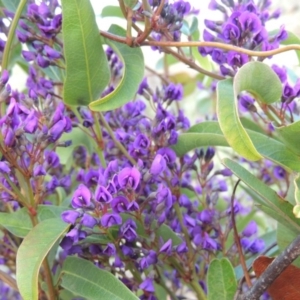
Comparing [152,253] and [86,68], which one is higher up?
[86,68]

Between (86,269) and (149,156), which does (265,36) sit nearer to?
(149,156)

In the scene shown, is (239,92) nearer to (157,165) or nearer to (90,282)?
A: (157,165)

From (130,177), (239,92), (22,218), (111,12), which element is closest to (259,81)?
(239,92)

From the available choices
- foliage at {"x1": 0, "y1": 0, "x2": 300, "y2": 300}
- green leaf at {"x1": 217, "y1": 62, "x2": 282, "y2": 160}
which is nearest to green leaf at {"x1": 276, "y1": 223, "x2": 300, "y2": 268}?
foliage at {"x1": 0, "y1": 0, "x2": 300, "y2": 300}

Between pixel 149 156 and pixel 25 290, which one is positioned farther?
pixel 149 156

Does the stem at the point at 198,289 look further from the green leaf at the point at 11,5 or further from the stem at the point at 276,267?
the green leaf at the point at 11,5

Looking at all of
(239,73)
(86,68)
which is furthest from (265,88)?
(86,68)

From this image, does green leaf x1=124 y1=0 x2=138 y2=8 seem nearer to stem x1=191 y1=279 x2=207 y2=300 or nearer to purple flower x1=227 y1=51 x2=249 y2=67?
purple flower x1=227 y1=51 x2=249 y2=67
